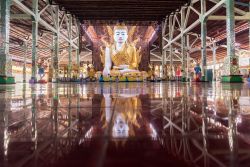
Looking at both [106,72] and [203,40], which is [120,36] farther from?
[203,40]

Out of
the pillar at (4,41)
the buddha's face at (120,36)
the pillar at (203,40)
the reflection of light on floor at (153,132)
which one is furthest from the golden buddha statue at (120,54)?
the reflection of light on floor at (153,132)

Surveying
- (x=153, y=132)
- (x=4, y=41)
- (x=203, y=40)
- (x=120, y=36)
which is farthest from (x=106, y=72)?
(x=153, y=132)

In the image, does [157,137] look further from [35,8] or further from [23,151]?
[35,8]

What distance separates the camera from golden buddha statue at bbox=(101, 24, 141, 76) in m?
23.5

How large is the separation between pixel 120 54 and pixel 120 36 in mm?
1912

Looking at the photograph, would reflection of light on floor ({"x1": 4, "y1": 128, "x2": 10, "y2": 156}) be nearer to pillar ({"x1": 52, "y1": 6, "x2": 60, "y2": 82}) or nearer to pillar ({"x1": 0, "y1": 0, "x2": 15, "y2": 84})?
pillar ({"x1": 0, "y1": 0, "x2": 15, "y2": 84})

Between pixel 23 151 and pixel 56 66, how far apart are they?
21.2m

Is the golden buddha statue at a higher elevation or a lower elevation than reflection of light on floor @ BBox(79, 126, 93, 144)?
higher

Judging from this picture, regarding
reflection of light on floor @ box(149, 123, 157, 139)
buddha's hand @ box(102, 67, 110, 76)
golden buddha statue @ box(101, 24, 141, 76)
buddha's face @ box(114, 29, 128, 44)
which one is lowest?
reflection of light on floor @ box(149, 123, 157, 139)

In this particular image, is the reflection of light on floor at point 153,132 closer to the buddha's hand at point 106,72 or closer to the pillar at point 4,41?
the pillar at point 4,41

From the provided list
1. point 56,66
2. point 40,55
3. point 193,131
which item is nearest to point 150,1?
point 56,66

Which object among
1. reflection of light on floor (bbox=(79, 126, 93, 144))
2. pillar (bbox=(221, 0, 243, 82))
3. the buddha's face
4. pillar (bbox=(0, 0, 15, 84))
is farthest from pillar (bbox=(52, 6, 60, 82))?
reflection of light on floor (bbox=(79, 126, 93, 144))

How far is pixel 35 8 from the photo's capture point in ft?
52.5

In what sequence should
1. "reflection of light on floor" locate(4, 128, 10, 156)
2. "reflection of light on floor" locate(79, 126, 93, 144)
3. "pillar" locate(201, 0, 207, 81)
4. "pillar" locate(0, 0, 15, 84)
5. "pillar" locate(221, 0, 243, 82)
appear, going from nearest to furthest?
"reflection of light on floor" locate(4, 128, 10, 156)
"reflection of light on floor" locate(79, 126, 93, 144)
"pillar" locate(0, 0, 15, 84)
"pillar" locate(221, 0, 243, 82)
"pillar" locate(201, 0, 207, 81)
